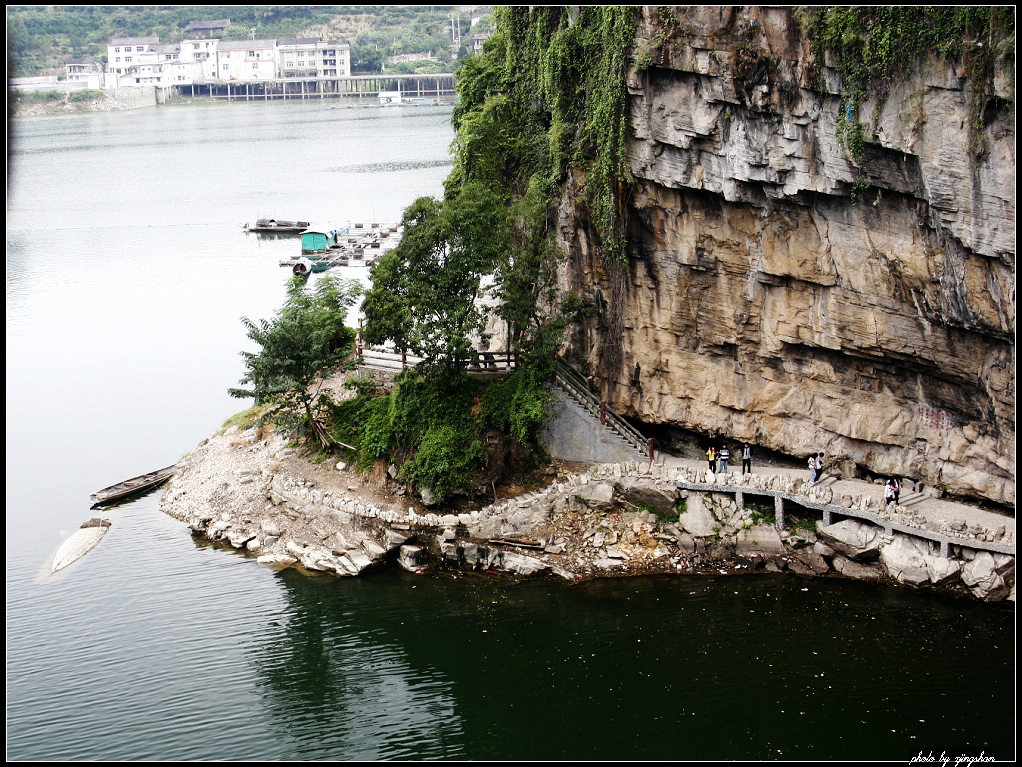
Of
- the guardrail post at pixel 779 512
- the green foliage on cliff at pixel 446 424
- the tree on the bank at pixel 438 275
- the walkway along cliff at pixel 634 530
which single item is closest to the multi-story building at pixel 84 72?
the walkway along cliff at pixel 634 530

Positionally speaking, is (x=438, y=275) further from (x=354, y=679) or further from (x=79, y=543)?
(x=79, y=543)

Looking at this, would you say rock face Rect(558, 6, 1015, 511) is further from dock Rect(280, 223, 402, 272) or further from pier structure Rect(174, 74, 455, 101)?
pier structure Rect(174, 74, 455, 101)

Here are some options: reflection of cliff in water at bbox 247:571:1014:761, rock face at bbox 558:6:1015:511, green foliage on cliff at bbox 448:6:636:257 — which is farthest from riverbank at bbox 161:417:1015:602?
green foliage on cliff at bbox 448:6:636:257

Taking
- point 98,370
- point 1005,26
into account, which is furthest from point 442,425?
point 98,370

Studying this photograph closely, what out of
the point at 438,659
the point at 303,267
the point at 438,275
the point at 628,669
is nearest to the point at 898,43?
the point at 438,275

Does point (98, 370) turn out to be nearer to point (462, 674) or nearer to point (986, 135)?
point (462, 674)

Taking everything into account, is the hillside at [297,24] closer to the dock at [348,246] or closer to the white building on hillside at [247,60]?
the white building on hillside at [247,60]
